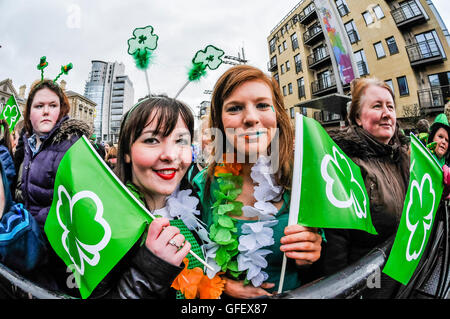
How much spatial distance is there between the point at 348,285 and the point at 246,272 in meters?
0.55

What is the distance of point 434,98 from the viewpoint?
11.3 meters

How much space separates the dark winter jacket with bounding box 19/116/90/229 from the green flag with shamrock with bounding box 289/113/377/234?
1640 millimetres

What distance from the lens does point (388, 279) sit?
2.62ft

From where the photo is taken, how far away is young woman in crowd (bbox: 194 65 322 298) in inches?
38.6

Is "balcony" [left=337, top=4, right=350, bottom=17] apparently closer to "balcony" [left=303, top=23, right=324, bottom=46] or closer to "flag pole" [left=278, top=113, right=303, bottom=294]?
"balcony" [left=303, top=23, right=324, bottom=46]

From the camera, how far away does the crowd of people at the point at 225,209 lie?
772 millimetres

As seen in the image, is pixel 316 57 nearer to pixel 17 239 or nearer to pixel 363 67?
pixel 363 67

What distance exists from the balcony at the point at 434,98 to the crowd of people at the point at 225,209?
14.2 m

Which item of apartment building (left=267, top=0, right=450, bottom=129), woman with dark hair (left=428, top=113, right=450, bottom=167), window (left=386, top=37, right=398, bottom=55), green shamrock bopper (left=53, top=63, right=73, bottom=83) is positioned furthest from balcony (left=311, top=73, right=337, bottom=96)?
green shamrock bopper (left=53, top=63, right=73, bottom=83)

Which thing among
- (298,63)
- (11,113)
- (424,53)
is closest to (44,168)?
(11,113)

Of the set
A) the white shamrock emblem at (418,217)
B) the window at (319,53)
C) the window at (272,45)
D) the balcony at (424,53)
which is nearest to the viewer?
the white shamrock emblem at (418,217)

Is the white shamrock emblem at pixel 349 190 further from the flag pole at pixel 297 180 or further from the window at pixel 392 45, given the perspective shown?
the window at pixel 392 45

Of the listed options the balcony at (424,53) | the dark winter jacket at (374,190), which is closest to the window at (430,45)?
the balcony at (424,53)

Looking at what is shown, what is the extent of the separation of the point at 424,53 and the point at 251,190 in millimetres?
16710
